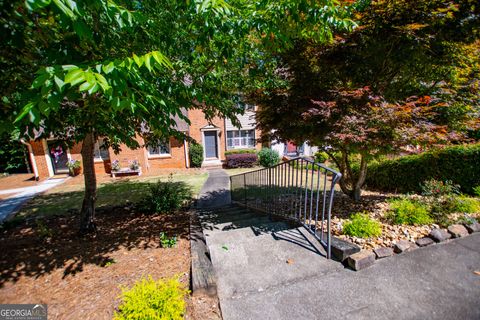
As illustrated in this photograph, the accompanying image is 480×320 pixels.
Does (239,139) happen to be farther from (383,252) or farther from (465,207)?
(383,252)

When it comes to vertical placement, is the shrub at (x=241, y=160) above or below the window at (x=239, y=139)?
below

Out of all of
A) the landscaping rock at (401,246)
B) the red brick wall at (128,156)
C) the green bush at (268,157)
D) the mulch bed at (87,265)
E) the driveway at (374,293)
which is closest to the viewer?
the driveway at (374,293)

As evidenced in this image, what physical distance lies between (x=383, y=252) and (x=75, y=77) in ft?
13.0

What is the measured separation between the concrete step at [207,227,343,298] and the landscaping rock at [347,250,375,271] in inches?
6.1

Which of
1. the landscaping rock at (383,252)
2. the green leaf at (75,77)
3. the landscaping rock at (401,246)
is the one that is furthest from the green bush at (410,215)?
the green leaf at (75,77)

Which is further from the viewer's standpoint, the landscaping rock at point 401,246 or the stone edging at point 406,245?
the landscaping rock at point 401,246

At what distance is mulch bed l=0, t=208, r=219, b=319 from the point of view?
2.33m

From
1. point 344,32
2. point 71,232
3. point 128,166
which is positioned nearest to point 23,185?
point 128,166

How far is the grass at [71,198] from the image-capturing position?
22.0 ft

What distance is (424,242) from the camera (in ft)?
10.2

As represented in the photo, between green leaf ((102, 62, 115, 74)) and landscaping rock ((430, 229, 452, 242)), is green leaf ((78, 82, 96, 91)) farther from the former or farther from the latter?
landscaping rock ((430, 229, 452, 242))

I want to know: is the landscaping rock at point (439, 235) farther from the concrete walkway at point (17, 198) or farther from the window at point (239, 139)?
the window at point (239, 139)

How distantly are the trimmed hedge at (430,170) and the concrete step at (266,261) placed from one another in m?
4.81

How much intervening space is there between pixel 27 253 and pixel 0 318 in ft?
5.98
